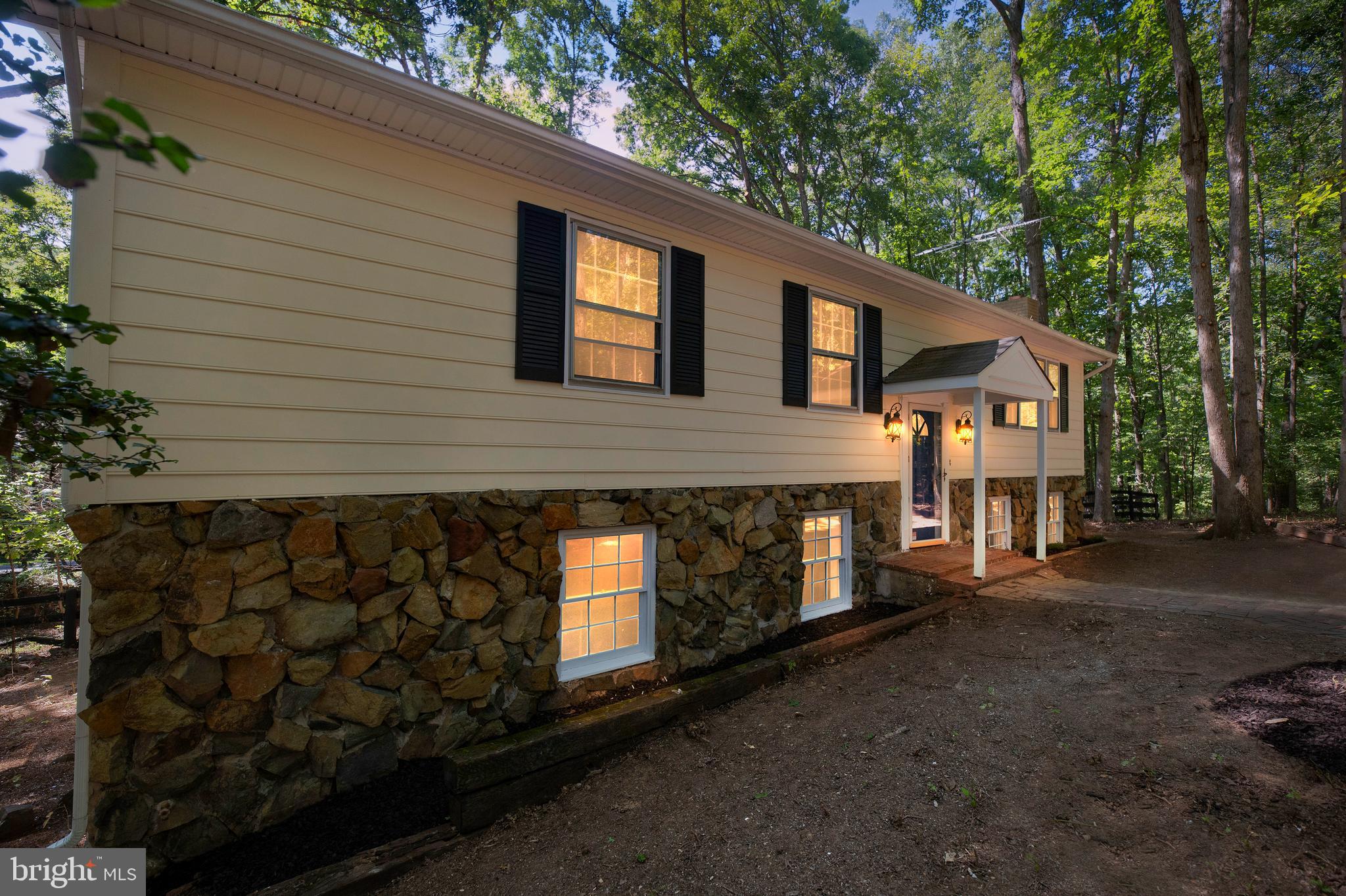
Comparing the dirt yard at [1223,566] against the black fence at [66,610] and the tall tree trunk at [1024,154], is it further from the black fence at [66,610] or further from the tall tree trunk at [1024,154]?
the black fence at [66,610]

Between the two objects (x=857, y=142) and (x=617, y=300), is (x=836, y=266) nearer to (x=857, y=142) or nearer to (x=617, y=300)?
(x=617, y=300)

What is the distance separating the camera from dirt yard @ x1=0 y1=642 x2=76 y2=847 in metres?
3.55

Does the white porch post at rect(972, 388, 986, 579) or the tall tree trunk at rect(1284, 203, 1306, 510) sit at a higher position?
the tall tree trunk at rect(1284, 203, 1306, 510)

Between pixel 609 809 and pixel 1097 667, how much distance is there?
3925 mm

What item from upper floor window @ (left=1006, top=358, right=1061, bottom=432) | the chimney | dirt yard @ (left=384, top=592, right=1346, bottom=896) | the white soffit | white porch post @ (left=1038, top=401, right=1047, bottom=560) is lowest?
dirt yard @ (left=384, top=592, right=1346, bottom=896)

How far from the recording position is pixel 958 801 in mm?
2986

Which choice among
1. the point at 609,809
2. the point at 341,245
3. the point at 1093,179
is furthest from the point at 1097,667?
the point at 1093,179

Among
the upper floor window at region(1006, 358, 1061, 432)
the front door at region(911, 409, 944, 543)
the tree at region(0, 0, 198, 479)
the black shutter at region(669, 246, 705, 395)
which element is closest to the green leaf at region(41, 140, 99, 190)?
the tree at region(0, 0, 198, 479)

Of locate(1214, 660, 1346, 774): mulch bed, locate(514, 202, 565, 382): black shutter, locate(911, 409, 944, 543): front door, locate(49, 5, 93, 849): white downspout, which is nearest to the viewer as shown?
locate(49, 5, 93, 849): white downspout

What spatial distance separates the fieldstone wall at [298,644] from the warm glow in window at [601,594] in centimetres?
23

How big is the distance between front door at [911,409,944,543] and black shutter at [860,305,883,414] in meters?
1.13

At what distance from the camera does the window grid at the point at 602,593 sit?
14.6ft

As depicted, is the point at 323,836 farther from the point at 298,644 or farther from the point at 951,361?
the point at 951,361

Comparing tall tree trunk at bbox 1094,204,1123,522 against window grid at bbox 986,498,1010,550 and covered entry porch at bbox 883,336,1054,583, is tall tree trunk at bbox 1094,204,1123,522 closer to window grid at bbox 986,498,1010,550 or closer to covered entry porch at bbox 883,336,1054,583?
window grid at bbox 986,498,1010,550
